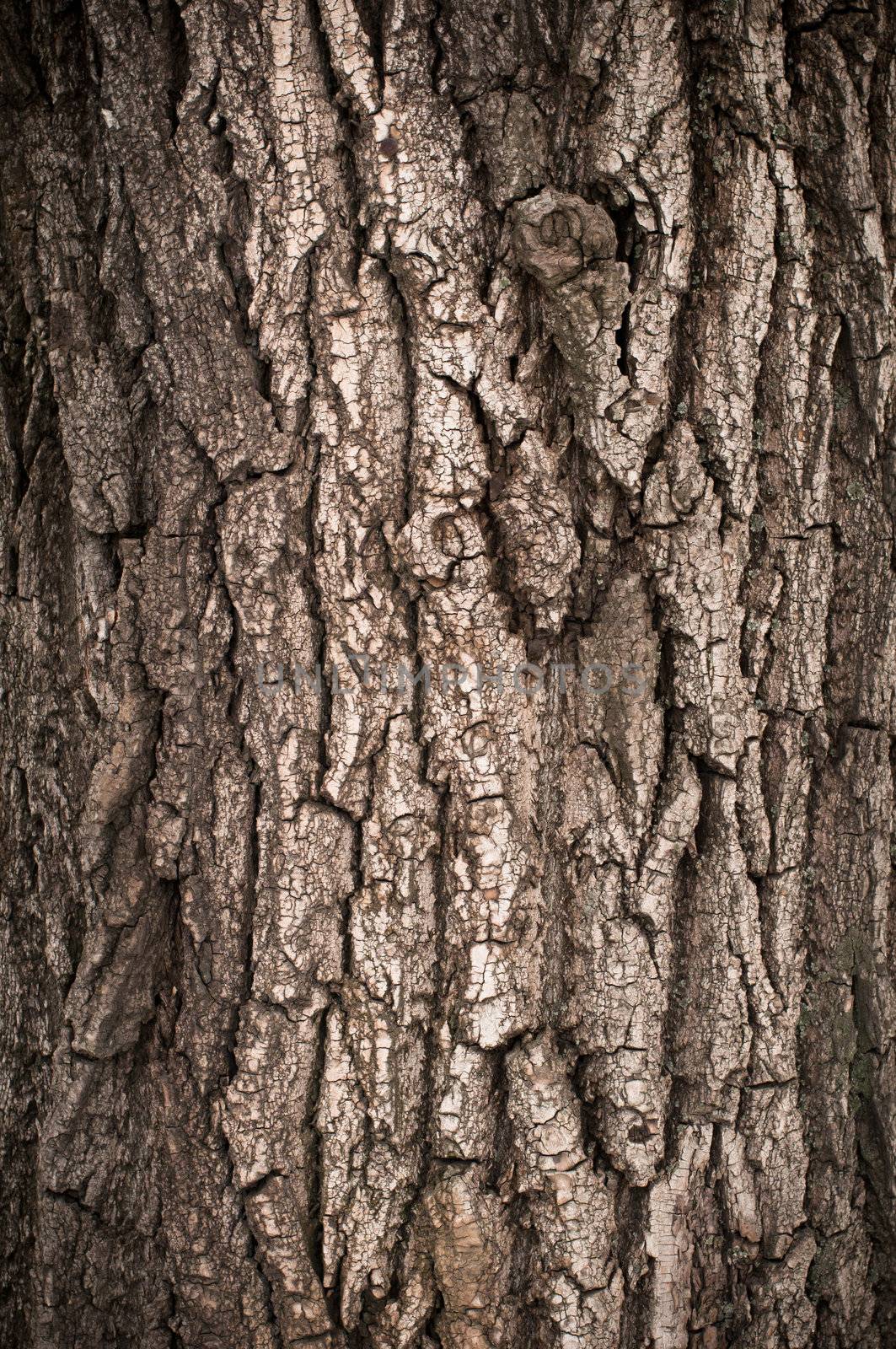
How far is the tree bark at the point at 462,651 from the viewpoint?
4.78ft

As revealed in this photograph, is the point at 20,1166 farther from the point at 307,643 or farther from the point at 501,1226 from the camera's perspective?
the point at 307,643

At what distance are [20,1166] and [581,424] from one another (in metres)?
1.68

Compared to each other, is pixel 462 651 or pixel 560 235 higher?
pixel 560 235

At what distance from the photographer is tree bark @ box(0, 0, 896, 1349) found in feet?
4.78

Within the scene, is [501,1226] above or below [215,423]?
below

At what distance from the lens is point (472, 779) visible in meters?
1.50

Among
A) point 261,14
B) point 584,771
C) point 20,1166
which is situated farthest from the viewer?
point 20,1166

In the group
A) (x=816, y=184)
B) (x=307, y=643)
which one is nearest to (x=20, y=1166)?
(x=307, y=643)

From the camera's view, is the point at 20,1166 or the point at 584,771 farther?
the point at 20,1166

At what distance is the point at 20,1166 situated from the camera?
1748mm

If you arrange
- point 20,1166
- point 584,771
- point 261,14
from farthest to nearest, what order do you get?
1. point 20,1166
2. point 584,771
3. point 261,14

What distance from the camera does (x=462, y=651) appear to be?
1.49m

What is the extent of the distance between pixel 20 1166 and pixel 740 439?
6.02 feet

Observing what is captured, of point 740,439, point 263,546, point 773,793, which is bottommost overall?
point 773,793
